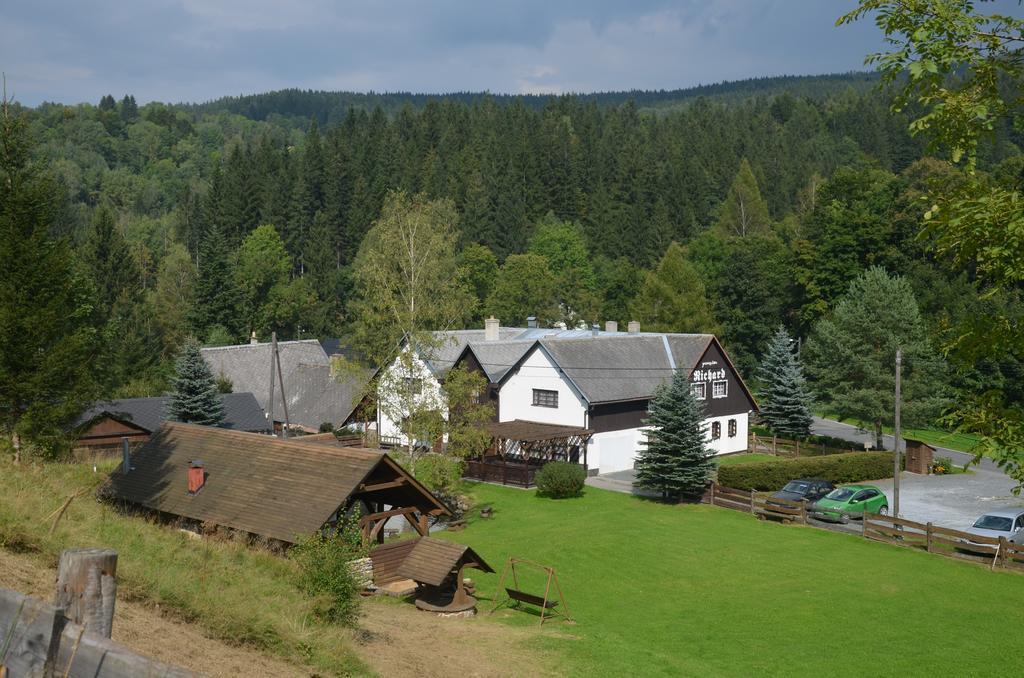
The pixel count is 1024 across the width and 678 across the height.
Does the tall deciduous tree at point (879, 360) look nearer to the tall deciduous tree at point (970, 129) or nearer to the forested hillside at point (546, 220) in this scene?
the forested hillside at point (546, 220)

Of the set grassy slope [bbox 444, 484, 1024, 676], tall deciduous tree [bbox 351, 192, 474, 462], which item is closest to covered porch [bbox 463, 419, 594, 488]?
grassy slope [bbox 444, 484, 1024, 676]

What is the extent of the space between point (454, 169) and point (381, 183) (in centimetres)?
1265

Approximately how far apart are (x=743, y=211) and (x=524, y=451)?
3371 inches

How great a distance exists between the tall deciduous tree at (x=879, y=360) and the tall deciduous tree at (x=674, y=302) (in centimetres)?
2624

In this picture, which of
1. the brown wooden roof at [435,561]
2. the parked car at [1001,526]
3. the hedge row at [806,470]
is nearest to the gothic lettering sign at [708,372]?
the hedge row at [806,470]

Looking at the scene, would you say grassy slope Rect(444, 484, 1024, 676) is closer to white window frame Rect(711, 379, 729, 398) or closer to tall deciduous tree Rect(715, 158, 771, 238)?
white window frame Rect(711, 379, 729, 398)

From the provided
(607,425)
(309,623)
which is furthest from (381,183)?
(309,623)

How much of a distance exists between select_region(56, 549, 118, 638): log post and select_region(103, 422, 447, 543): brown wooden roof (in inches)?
623

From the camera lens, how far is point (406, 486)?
A: 24781mm

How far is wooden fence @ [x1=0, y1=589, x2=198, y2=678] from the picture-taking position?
5484 millimetres

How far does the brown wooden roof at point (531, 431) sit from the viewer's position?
1809 inches

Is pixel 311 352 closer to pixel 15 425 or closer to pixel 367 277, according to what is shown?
pixel 367 277

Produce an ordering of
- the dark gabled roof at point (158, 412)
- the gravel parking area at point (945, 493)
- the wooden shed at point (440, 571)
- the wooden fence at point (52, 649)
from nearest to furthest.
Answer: the wooden fence at point (52, 649)
the wooden shed at point (440, 571)
the gravel parking area at point (945, 493)
the dark gabled roof at point (158, 412)

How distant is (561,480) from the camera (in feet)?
137
